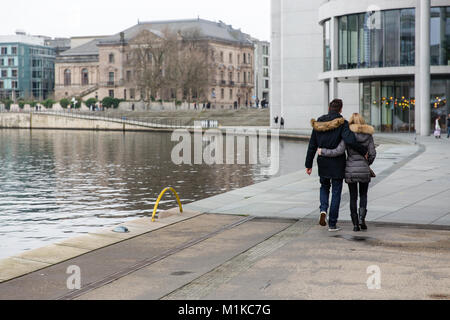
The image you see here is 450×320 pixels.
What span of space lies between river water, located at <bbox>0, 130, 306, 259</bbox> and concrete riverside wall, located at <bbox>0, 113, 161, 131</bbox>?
50.4m

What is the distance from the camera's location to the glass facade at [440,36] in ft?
169

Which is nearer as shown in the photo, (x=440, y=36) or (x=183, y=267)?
(x=183, y=267)

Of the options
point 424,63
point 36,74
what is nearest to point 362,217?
point 424,63

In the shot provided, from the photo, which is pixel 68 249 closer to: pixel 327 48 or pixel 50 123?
pixel 327 48

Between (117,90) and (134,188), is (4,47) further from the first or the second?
(134,188)

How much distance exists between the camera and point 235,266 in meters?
9.21

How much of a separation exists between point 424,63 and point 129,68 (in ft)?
292

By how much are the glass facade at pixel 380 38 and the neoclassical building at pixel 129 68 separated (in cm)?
7109

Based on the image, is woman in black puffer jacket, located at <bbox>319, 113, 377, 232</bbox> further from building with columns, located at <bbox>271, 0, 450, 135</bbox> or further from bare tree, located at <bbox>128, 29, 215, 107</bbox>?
bare tree, located at <bbox>128, 29, 215, 107</bbox>

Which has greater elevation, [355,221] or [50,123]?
[50,123]

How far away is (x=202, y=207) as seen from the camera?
15383 millimetres

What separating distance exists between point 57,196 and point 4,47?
144958 mm

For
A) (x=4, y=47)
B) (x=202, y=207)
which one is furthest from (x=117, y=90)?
(x=202, y=207)

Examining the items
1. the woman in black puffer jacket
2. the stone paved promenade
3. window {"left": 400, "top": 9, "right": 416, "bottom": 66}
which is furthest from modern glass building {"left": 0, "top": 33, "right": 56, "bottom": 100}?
the woman in black puffer jacket
